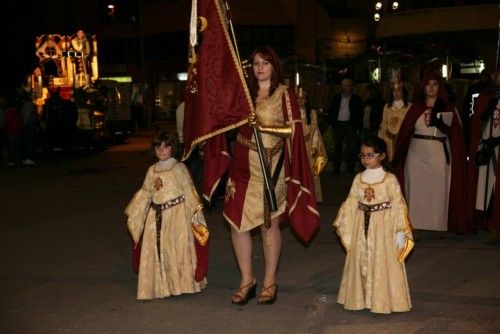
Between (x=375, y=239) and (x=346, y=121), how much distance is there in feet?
32.7

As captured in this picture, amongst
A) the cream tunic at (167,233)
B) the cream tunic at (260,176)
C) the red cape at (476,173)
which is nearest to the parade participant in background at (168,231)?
the cream tunic at (167,233)

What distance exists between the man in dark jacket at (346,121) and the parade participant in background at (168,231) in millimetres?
9151

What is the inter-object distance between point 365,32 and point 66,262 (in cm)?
4307

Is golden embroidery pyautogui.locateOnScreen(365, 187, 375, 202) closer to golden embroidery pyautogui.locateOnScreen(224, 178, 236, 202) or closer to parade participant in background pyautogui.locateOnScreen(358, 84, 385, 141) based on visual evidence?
golden embroidery pyautogui.locateOnScreen(224, 178, 236, 202)

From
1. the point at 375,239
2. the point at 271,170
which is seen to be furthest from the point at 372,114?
the point at 375,239

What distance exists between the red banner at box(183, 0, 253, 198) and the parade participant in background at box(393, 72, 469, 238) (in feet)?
10.3

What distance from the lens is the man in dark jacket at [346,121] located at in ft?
51.9

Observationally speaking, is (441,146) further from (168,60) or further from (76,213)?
(168,60)

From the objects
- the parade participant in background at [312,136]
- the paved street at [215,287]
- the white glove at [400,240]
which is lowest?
the paved street at [215,287]

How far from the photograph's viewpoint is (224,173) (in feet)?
21.6

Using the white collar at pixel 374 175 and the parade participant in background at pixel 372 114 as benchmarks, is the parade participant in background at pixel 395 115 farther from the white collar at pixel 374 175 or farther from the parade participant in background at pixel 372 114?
the white collar at pixel 374 175

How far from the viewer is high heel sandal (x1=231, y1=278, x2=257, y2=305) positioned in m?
6.52

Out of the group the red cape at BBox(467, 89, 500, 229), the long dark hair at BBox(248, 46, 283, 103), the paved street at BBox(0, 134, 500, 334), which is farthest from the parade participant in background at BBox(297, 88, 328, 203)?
the long dark hair at BBox(248, 46, 283, 103)

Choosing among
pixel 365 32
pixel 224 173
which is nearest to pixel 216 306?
pixel 224 173
